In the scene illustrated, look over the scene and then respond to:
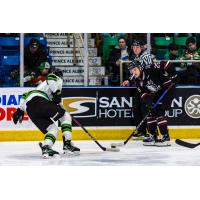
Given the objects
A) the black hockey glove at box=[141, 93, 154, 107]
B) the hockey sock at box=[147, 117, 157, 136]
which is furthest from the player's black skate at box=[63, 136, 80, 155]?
the black hockey glove at box=[141, 93, 154, 107]

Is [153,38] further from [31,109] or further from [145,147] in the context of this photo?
[31,109]

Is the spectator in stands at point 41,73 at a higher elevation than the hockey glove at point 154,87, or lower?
higher

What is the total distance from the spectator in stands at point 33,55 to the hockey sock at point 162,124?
1959 mm

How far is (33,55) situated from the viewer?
9.76 metres

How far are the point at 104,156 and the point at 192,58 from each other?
2.76 meters

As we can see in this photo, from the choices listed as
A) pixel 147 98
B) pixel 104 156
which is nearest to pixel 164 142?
pixel 147 98

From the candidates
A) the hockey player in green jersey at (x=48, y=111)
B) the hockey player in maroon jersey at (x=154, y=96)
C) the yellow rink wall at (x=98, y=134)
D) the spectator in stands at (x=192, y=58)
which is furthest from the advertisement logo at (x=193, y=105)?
the hockey player in green jersey at (x=48, y=111)

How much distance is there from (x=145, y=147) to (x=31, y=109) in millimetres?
1750

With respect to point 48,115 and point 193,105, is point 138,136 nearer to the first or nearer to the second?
point 193,105

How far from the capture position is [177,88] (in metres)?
9.58

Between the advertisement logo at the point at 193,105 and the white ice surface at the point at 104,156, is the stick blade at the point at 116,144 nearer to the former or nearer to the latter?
the white ice surface at the point at 104,156

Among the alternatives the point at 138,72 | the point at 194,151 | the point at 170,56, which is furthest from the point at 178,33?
the point at 194,151

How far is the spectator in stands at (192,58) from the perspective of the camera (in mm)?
9883

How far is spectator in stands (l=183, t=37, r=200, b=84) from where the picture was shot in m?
9.88
